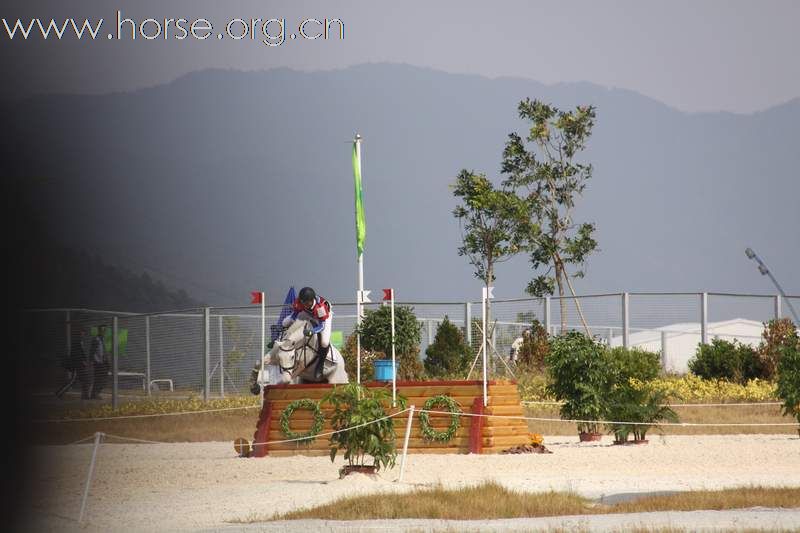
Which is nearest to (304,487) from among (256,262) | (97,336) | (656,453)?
(656,453)

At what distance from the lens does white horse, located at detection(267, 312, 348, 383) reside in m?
16.2

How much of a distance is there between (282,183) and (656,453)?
52000 mm

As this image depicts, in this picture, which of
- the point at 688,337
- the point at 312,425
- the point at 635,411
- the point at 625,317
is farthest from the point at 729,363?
the point at 688,337

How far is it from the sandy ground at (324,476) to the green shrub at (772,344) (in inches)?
294

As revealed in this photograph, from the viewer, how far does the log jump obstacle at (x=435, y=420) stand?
49.1 feet

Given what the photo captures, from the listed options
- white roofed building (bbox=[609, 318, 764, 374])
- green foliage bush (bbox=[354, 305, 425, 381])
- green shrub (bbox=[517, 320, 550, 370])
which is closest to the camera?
green foliage bush (bbox=[354, 305, 425, 381])

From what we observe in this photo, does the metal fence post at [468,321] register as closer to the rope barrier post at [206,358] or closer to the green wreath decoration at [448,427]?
the rope barrier post at [206,358]

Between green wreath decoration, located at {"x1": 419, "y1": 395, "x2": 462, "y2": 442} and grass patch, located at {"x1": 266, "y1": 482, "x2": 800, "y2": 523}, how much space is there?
5485 millimetres

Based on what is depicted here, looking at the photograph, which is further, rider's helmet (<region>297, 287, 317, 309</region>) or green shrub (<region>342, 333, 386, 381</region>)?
green shrub (<region>342, 333, 386, 381</region>)

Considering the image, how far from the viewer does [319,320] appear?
53.2ft

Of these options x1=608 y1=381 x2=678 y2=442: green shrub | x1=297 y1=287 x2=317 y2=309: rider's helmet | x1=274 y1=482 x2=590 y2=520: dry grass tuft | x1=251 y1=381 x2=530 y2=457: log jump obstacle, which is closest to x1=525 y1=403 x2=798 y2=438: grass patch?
x1=608 y1=381 x2=678 y2=442: green shrub

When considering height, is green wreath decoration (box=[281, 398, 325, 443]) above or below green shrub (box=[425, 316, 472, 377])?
below

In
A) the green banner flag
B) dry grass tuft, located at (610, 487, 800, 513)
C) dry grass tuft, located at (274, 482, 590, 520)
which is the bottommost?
dry grass tuft, located at (274, 482, 590, 520)

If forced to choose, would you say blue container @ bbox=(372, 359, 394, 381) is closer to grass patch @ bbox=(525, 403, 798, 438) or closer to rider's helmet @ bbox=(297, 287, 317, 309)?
rider's helmet @ bbox=(297, 287, 317, 309)
